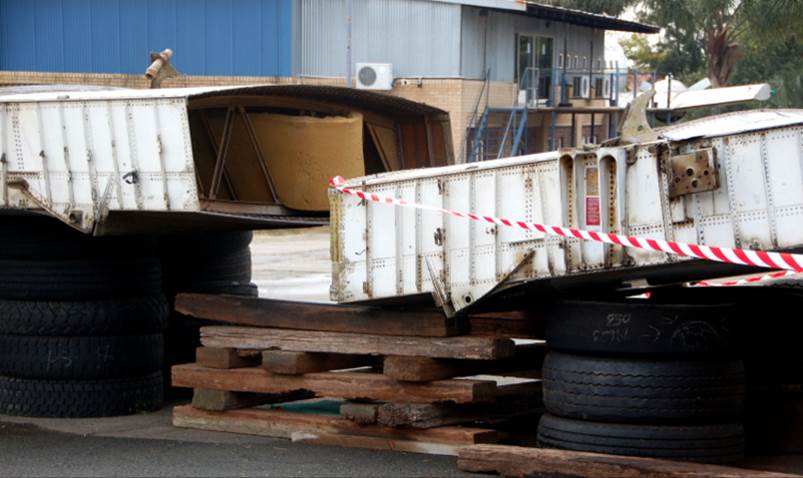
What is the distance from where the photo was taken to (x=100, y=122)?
916 centimetres

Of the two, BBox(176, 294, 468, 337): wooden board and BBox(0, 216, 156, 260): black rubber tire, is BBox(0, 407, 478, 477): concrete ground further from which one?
BBox(0, 216, 156, 260): black rubber tire

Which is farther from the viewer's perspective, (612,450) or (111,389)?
(111,389)

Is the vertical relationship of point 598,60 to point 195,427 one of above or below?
above

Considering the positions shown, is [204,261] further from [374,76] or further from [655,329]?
[374,76]

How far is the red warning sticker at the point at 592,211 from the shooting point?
7.70 meters

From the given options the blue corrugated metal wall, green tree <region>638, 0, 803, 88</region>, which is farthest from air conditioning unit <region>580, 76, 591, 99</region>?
the blue corrugated metal wall

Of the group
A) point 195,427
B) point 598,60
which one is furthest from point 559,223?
point 598,60

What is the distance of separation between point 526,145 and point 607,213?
3490cm

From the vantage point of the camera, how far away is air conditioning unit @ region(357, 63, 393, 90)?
37094 millimetres

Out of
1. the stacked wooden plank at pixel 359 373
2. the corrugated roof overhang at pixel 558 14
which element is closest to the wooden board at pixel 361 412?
the stacked wooden plank at pixel 359 373

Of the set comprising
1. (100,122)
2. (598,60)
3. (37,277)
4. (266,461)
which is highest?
(598,60)

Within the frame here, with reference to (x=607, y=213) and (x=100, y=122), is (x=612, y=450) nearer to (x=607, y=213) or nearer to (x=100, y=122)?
(x=607, y=213)

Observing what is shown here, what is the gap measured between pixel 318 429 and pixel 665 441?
2.29 meters

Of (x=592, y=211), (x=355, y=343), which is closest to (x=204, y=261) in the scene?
(x=355, y=343)
